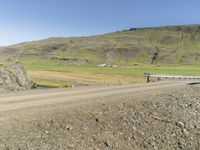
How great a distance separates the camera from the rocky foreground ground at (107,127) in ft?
47.7

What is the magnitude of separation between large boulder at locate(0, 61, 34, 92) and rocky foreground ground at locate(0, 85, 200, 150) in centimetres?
1469

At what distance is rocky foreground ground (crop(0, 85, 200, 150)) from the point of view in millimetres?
14547

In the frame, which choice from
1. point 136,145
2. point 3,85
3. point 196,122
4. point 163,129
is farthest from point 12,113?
point 3,85

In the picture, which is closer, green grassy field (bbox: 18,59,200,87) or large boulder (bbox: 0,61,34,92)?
large boulder (bbox: 0,61,34,92)

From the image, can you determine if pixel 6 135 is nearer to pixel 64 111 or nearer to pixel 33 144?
pixel 33 144

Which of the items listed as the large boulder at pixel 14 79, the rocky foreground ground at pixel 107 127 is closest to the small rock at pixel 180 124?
the rocky foreground ground at pixel 107 127

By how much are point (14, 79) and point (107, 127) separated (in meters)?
20.0

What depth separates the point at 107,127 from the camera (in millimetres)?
16938

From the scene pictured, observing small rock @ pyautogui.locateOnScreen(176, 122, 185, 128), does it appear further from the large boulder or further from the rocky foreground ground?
the large boulder

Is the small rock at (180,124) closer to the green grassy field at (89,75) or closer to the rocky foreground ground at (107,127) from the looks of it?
the rocky foreground ground at (107,127)

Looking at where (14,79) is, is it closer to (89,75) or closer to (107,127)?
(107,127)

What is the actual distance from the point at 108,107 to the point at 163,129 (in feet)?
10.8

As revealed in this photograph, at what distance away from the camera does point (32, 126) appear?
15414 mm

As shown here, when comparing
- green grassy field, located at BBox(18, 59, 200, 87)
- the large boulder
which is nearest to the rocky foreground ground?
the large boulder
